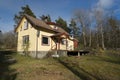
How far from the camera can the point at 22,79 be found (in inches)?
400

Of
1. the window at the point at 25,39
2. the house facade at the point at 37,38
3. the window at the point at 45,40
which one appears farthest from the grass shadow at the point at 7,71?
the window at the point at 25,39

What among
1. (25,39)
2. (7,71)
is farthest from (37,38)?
(7,71)

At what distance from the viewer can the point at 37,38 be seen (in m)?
23.0

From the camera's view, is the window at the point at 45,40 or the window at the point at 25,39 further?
the window at the point at 25,39

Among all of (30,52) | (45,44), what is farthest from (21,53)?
(45,44)

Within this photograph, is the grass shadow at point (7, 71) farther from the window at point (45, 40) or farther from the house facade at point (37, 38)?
the window at point (45, 40)

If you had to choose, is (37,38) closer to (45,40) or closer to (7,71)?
(45,40)

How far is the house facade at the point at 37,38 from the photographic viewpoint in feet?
75.8

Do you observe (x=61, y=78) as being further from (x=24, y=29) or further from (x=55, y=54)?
(x=24, y=29)

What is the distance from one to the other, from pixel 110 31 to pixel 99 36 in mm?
3894

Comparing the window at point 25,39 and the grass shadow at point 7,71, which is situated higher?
the window at point 25,39

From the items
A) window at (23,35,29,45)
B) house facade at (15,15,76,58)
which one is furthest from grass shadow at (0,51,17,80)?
window at (23,35,29,45)

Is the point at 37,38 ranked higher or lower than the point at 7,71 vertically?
higher

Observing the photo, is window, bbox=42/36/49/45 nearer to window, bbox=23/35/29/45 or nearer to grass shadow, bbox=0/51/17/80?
window, bbox=23/35/29/45
